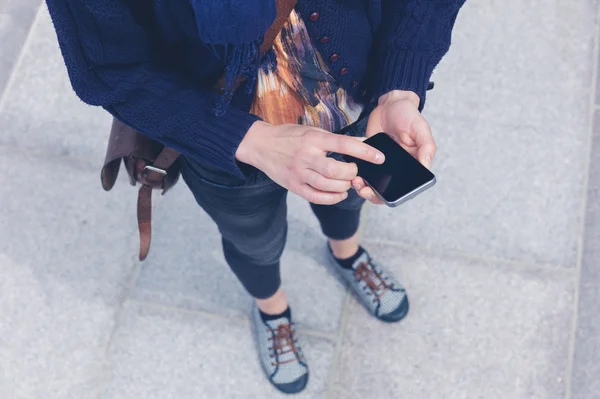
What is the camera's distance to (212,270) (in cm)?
220

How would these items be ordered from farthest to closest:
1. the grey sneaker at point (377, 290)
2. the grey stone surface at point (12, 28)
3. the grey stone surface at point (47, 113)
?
1. the grey stone surface at point (12, 28)
2. the grey stone surface at point (47, 113)
3. the grey sneaker at point (377, 290)

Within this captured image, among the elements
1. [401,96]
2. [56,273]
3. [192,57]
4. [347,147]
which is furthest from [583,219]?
[56,273]

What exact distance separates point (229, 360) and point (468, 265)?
847 mm

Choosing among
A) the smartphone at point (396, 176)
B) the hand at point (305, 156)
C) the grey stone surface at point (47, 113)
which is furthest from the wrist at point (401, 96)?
the grey stone surface at point (47, 113)

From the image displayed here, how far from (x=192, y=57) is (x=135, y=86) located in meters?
0.12

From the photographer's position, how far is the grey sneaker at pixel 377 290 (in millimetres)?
2066

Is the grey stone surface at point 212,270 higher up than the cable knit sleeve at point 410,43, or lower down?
lower down

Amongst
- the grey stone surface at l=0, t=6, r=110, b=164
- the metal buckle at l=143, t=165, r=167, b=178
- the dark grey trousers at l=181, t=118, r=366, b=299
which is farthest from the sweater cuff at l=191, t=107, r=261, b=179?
the grey stone surface at l=0, t=6, r=110, b=164

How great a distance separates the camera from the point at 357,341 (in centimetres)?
207

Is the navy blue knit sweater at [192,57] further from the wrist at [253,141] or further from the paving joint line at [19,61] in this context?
the paving joint line at [19,61]

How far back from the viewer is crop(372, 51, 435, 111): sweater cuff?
4.10 ft

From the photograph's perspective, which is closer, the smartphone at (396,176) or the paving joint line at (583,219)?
the smartphone at (396,176)

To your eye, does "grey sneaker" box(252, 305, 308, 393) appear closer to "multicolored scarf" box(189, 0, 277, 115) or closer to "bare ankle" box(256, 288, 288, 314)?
"bare ankle" box(256, 288, 288, 314)

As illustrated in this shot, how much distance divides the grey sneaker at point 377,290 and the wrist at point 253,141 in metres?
1.07
